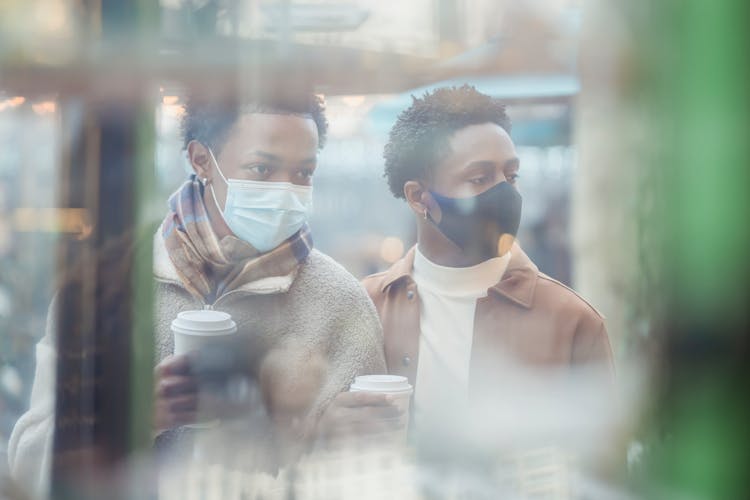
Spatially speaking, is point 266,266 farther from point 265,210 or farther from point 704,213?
point 704,213

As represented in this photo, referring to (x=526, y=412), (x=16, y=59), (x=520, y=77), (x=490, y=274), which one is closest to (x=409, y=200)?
(x=490, y=274)

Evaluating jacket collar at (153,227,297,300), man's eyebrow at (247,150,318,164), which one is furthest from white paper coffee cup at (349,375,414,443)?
man's eyebrow at (247,150,318,164)

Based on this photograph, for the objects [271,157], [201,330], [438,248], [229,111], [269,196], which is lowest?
[201,330]

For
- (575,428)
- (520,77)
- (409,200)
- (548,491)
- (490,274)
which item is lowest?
(548,491)

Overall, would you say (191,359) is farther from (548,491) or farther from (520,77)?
(520,77)

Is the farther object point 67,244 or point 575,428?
point 67,244

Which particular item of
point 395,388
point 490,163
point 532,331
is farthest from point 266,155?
point 532,331

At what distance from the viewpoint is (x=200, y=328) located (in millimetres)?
2051

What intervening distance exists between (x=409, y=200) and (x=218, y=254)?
0.54 m

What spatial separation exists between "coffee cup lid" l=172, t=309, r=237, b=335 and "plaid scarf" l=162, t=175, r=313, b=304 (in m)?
0.04

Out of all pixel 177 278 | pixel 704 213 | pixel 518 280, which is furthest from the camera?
pixel 177 278

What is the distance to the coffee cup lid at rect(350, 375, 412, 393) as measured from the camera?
2020mm

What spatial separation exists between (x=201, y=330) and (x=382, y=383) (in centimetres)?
51

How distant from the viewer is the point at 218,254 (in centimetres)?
204
